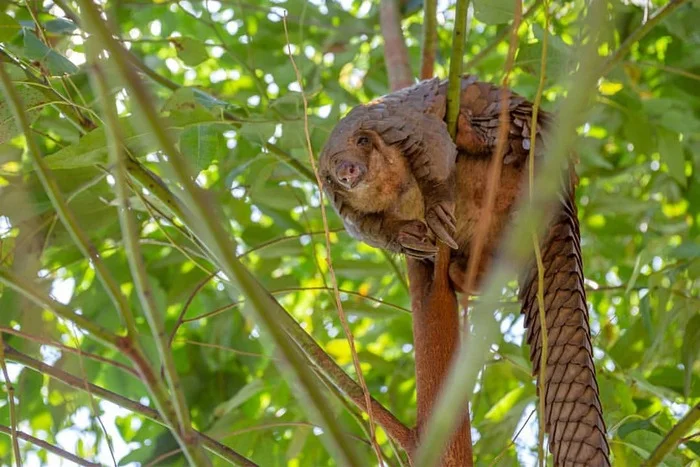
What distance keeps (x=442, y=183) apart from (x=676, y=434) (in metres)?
0.80

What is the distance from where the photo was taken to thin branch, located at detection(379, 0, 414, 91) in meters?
2.21

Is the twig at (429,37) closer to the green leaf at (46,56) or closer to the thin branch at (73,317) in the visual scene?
the green leaf at (46,56)

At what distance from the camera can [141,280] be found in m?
0.71

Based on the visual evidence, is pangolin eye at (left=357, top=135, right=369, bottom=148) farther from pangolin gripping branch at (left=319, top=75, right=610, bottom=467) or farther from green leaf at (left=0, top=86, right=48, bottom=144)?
green leaf at (left=0, top=86, right=48, bottom=144)

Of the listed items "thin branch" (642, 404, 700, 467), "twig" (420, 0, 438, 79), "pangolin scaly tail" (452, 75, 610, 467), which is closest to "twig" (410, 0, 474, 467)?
"pangolin scaly tail" (452, 75, 610, 467)

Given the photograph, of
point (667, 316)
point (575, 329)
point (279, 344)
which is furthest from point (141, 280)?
point (667, 316)

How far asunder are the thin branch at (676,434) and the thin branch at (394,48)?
4.36 feet

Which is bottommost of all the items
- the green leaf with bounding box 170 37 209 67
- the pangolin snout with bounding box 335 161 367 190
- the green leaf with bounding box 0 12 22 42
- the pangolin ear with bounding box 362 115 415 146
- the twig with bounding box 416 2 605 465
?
the twig with bounding box 416 2 605 465

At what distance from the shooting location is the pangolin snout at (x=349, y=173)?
167cm

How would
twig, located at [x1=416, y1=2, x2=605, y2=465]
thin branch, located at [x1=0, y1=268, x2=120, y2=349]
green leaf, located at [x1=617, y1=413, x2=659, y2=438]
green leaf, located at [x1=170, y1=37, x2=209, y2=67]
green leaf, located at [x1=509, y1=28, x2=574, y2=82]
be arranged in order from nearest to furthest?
twig, located at [x1=416, y1=2, x2=605, y2=465] → thin branch, located at [x1=0, y1=268, x2=120, y2=349] → green leaf, located at [x1=617, y1=413, x2=659, y2=438] → green leaf, located at [x1=509, y1=28, x2=574, y2=82] → green leaf, located at [x1=170, y1=37, x2=209, y2=67]

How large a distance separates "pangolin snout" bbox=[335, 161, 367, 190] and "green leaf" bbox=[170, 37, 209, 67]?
Answer: 0.42m

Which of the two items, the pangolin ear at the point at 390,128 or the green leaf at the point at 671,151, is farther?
the green leaf at the point at 671,151

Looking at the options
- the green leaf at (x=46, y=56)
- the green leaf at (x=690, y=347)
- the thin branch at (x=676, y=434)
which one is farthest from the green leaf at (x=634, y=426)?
the green leaf at (x=46, y=56)

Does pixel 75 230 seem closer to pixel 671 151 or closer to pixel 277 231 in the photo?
pixel 277 231
